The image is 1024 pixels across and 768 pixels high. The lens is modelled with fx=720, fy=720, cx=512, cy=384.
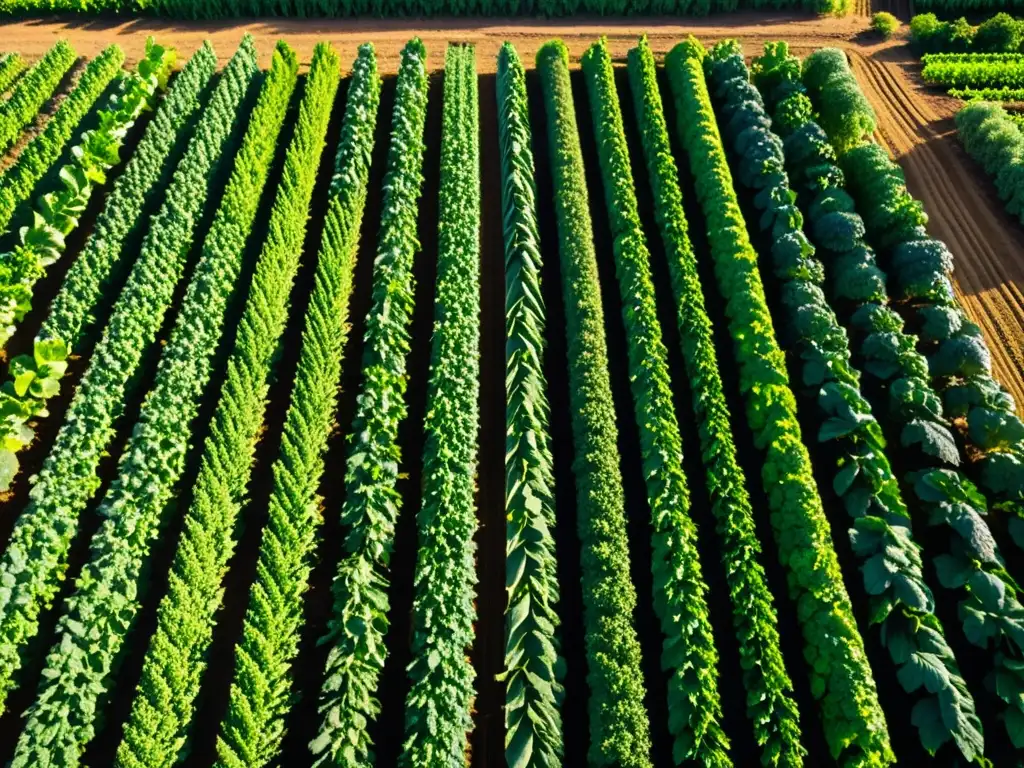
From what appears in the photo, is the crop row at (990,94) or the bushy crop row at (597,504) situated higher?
the crop row at (990,94)

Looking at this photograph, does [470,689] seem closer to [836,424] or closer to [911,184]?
[836,424]

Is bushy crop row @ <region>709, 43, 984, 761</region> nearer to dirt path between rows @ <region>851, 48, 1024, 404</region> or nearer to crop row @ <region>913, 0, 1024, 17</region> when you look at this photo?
dirt path between rows @ <region>851, 48, 1024, 404</region>

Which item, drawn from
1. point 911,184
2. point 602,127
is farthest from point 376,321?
point 911,184

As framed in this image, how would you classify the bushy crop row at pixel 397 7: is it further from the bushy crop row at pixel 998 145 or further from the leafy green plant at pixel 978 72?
the bushy crop row at pixel 998 145

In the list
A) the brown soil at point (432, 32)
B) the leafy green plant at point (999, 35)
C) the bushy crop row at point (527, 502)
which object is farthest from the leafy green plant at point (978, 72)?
the bushy crop row at point (527, 502)

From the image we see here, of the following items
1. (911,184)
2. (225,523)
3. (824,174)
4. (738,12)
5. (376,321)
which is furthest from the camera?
(738,12)

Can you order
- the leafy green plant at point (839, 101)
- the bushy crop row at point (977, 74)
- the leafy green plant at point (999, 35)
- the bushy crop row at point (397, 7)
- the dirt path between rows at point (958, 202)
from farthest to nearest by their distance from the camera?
the bushy crop row at point (397, 7), the leafy green plant at point (999, 35), the bushy crop row at point (977, 74), the leafy green plant at point (839, 101), the dirt path between rows at point (958, 202)

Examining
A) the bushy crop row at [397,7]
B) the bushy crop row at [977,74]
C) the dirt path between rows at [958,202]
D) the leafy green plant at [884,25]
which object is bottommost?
the dirt path between rows at [958,202]

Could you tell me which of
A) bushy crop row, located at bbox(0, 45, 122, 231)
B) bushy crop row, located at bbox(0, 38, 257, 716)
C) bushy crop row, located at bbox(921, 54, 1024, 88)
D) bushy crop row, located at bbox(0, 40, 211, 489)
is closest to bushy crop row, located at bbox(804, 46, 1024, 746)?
bushy crop row, located at bbox(921, 54, 1024, 88)
